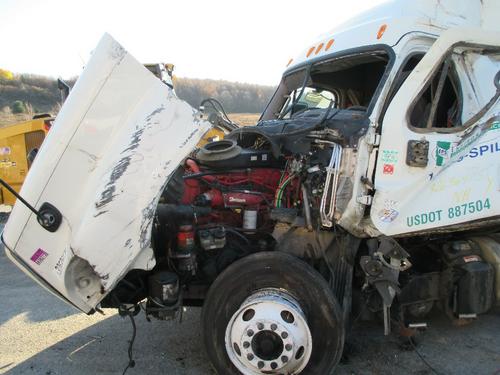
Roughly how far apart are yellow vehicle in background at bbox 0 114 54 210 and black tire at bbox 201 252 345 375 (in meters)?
9.10

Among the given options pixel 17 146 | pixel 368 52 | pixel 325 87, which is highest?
pixel 368 52

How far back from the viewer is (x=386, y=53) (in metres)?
3.95

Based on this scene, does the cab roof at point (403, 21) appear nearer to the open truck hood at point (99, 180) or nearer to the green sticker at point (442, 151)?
the green sticker at point (442, 151)

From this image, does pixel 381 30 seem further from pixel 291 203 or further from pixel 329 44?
pixel 291 203

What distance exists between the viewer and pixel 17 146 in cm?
1120

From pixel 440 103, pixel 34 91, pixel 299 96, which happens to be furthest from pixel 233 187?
pixel 34 91

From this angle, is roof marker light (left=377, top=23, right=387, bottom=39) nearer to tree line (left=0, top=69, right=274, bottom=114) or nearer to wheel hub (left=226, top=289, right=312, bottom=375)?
wheel hub (left=226, top=289, right=312, bottom=375)

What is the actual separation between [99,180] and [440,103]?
280 cm

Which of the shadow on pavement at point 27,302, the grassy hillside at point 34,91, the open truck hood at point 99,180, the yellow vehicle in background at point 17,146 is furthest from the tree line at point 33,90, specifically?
the open truck hood at point 99,180

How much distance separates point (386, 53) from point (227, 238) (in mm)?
2015

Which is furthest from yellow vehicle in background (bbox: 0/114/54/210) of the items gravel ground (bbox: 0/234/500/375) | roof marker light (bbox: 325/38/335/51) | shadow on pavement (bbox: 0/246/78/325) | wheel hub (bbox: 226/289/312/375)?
wheel hub (bbox: 226/289/312/375)

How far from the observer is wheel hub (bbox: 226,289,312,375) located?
328 cm

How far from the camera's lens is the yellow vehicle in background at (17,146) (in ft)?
36.5

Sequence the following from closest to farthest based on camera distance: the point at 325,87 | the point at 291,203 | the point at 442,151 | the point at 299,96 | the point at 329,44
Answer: the point at 442,151
the point at 291,203
the point at 329,44
the point at 299,96
the point at 325,87
